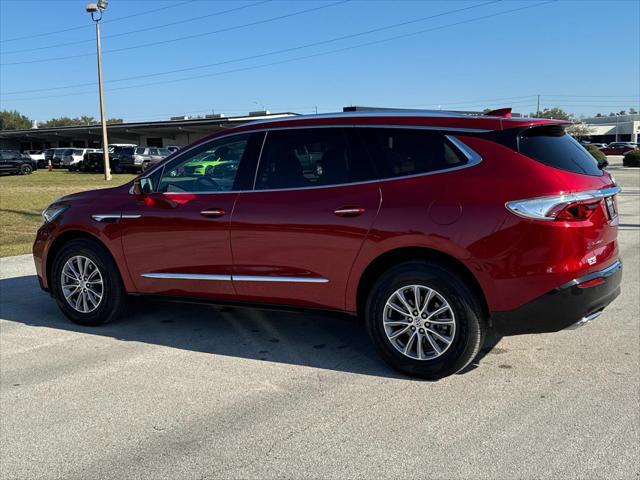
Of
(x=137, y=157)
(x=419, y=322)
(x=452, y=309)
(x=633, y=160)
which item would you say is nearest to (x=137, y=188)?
(x=419, y=322)

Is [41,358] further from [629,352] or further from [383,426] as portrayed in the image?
[629,352]

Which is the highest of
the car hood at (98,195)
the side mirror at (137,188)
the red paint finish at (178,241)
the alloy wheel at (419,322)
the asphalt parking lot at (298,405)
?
the side mirror at (137,188)

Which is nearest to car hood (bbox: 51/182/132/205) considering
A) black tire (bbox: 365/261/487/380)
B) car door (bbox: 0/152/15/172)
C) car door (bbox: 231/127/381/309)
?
car door (bbox: 231/127/381/309)

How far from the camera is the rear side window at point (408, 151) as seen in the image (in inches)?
163

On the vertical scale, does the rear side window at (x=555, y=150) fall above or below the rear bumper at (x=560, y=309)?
above

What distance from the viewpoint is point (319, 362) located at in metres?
4.63

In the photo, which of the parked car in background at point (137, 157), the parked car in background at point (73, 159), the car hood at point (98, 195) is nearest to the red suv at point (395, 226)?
the car hood at point (98, 195)

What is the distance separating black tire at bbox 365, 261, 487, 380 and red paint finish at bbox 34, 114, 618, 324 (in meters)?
0.13

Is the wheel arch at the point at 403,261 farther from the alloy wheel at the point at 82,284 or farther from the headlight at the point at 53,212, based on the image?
the headlight at the point at 53,212

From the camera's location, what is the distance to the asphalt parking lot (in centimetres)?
312

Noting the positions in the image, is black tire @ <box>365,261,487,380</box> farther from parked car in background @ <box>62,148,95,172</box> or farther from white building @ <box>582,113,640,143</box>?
white building @ <box>582,113,640,143</box>

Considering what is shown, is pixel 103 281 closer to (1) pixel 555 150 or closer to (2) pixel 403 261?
(2) pixel 403 261

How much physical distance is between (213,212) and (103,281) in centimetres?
145

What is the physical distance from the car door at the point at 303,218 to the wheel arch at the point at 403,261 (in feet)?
0.47
